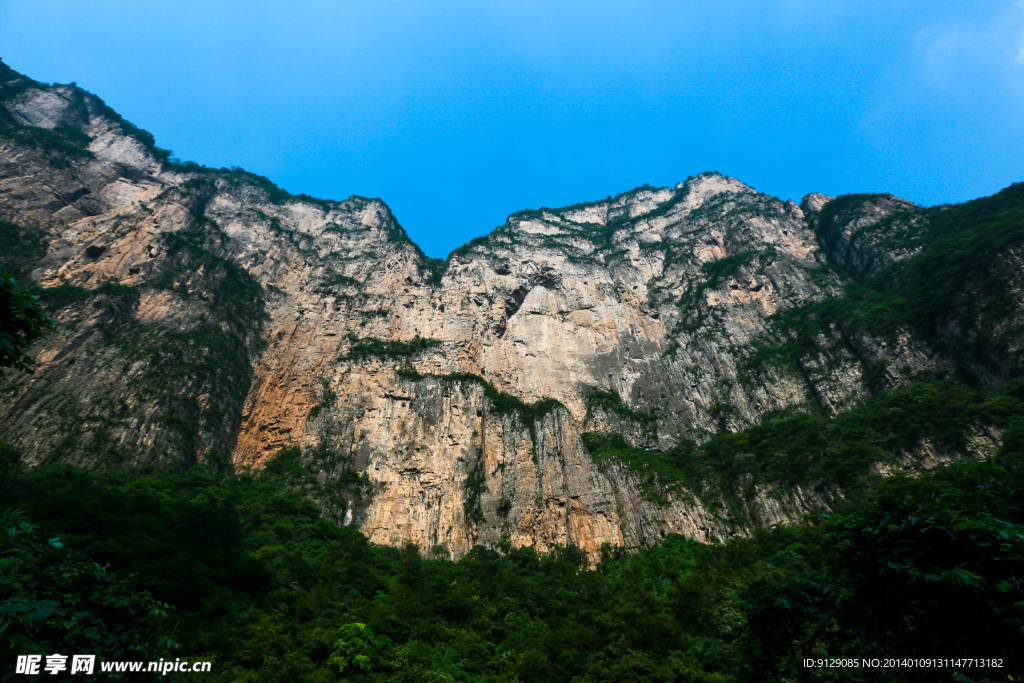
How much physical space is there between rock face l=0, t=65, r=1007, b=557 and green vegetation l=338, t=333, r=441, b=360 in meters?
0.24

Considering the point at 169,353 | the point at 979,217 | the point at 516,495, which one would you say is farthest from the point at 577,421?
the point at 979,217

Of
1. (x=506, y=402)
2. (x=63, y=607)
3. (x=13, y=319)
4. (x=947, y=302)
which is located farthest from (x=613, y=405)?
(x=13, y=319)

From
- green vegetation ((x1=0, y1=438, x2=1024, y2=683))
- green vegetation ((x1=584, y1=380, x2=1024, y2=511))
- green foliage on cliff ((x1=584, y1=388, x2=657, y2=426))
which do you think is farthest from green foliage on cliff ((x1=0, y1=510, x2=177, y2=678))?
green foliage on cliff ((x1=584, y1=388, x2=657, y2=426))

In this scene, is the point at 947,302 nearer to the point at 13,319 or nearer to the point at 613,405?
the point at 613,405

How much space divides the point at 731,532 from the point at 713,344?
1839 cm

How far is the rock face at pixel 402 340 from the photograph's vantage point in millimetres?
29125

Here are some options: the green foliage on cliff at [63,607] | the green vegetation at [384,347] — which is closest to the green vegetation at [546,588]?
the green foliage on cliff at [63,607]

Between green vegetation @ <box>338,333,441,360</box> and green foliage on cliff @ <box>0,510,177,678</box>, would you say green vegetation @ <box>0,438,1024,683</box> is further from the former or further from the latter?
green vegetation @ <box>338,333,441,360</box>

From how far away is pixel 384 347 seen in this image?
4109 cm

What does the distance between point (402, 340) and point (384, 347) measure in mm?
2134

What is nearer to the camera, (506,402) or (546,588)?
(546,588)

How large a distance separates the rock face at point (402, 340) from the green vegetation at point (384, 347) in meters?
0.24

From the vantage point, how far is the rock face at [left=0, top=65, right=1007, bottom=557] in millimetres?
29125

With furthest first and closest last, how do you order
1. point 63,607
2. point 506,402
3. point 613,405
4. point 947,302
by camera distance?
point 613,405, point 506,402, point 947,302, point 63,607
